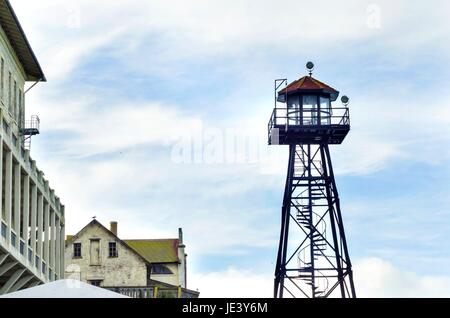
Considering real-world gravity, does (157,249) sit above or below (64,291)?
above

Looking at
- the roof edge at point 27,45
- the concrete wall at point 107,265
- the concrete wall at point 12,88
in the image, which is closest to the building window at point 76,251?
the concrete wall at point 107,265

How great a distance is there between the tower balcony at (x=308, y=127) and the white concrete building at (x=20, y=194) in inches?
504

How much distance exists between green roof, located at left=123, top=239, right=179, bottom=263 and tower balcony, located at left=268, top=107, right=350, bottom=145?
102ft

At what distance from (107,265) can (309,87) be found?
3057 cm

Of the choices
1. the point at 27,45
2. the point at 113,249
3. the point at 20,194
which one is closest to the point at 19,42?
the point at 27,45

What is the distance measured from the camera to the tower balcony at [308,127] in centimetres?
5694

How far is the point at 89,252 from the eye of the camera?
82250 mm

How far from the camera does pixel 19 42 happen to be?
50.8 meters

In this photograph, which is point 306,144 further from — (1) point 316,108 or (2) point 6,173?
(2) point 6,173

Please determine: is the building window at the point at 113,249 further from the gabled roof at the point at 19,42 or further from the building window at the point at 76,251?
the gabled roof at the point at 19,42

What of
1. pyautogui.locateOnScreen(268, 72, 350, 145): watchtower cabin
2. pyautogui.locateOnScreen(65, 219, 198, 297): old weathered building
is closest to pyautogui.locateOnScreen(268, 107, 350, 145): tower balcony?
pyautogui.locateOnScreen(268, 72, 350, 145): watchtower cabin

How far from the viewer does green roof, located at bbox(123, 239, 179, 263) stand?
8756cm

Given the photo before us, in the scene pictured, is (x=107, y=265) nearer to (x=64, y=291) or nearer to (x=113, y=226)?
(x=113, y=226)
